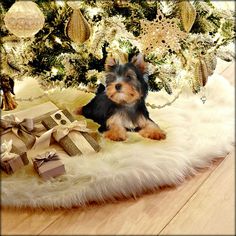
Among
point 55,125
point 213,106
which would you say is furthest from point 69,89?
point 213,106

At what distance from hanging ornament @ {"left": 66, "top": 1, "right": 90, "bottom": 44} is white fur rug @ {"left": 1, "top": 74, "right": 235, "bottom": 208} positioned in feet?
0.99

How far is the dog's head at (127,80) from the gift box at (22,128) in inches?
10.4

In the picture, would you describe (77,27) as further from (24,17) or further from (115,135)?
(115,135)

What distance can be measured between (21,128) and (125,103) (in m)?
0.35

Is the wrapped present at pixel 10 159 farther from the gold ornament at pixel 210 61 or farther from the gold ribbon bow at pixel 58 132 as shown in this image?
the gold ornament at pixel 210 61

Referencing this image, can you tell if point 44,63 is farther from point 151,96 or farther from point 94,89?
point 151,96

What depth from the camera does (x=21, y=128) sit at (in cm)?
144

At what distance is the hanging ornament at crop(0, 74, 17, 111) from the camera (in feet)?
5.20

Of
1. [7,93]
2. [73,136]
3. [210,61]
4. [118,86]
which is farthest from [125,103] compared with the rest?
[7,93]

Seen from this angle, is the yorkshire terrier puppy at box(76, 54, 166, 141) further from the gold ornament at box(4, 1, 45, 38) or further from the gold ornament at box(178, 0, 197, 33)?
the gold ornament at box(4, 1, 45, 38)

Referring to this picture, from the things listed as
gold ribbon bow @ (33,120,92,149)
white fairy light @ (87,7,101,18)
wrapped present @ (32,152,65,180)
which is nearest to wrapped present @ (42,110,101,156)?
gold ribbon bow @ (33,120,92,149)

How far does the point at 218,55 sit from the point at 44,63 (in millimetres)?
593

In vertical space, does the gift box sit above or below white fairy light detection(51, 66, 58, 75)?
below

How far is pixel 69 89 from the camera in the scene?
68.1 inches
